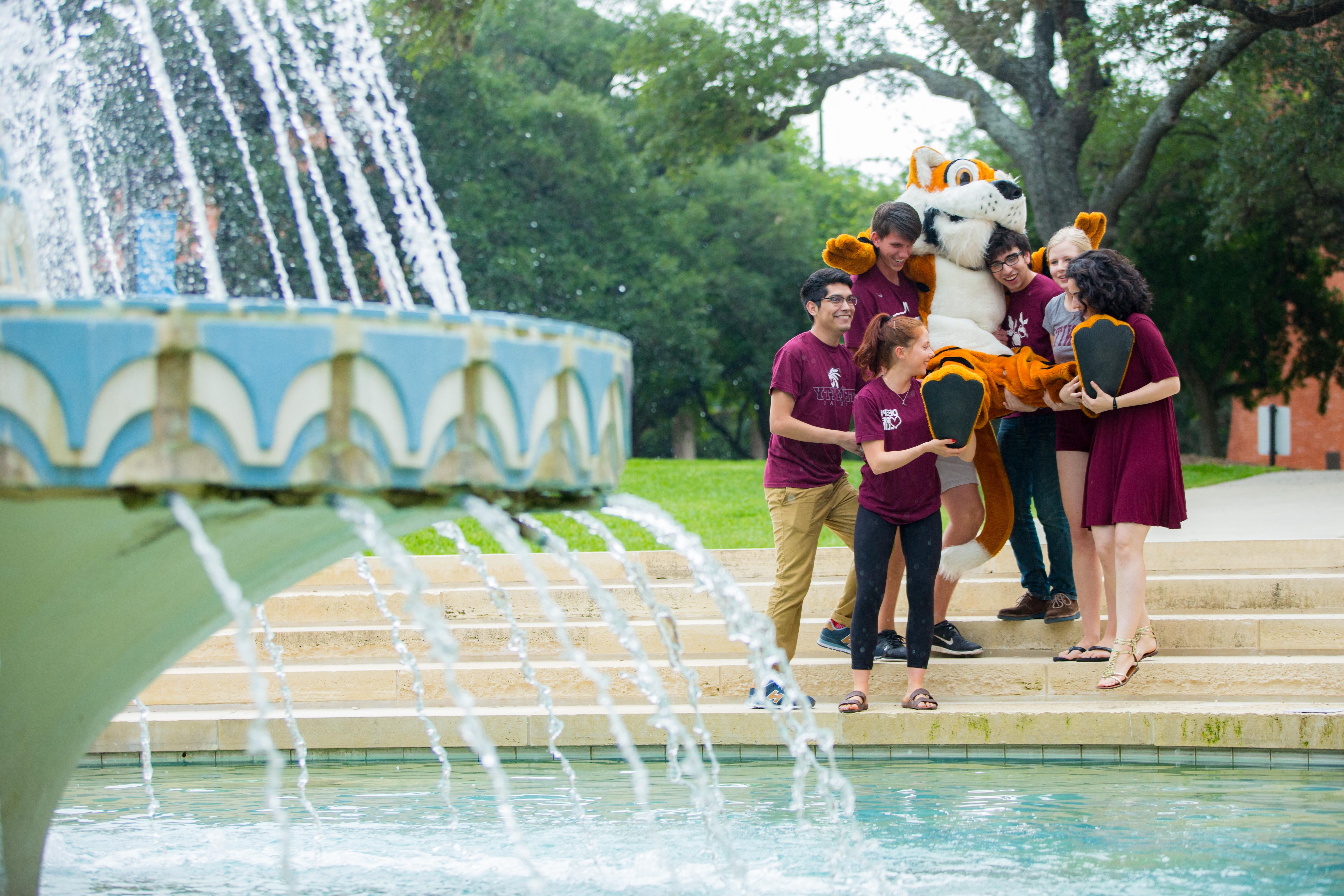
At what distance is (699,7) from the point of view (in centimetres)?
1911

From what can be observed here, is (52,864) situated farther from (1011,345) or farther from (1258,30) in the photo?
(1258,30)

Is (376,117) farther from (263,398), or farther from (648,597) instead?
(263,398)

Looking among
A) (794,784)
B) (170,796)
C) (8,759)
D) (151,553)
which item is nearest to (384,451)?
(151,553)

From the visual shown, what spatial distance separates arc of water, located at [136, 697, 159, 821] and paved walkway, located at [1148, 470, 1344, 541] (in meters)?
5.19

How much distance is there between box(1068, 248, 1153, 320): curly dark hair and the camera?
5484 millimetres

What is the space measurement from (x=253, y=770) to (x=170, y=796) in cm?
52

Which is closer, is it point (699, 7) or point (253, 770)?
point (253, 770)

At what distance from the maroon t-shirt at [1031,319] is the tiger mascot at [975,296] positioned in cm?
5

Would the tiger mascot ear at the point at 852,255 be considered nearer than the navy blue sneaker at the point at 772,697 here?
No

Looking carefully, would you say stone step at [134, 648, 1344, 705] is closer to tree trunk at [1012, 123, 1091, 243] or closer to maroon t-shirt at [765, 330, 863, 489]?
maroon t-shirt at [765, 330, 863, 489]

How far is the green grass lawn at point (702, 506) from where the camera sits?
965 cm

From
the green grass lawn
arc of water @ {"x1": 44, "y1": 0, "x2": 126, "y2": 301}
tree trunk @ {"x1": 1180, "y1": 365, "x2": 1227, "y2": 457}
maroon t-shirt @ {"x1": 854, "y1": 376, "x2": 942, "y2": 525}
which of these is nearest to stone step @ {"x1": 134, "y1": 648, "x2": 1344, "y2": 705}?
the green grass lawn

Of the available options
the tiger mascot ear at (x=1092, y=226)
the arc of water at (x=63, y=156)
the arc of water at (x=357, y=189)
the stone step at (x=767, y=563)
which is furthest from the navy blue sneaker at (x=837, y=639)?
the arc of water at (x=63, y=156)

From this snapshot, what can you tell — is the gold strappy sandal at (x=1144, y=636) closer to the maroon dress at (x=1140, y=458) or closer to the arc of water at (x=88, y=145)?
the maroon dress at (x=1140, y=458)
